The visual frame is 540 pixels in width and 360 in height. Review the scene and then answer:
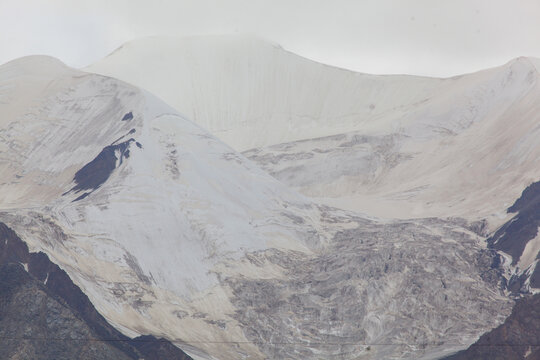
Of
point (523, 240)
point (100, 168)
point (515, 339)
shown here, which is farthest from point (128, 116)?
point (515, 339)

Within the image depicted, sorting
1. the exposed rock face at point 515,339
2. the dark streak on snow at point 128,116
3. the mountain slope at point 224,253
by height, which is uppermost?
the exposed rock face at point 515,339

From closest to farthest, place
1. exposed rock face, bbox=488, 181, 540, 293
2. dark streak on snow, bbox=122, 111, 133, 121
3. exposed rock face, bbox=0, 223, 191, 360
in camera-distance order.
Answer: exposed rock face, bbox=0, 223, 191, 360, exposed rock face, bbox=488, 181, 540, 293, dark streak on snow, bbox=122, 111, 133, 121

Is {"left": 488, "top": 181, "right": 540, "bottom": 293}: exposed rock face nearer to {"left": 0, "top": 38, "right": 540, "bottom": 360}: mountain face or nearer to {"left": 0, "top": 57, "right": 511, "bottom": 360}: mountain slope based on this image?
{"left": 0, "top": 38, "right": 540, "bottom": 360}: mountain face

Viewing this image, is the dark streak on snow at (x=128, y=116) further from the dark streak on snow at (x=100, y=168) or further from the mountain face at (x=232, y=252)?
the dark streak on snow at (x=100, y=168)

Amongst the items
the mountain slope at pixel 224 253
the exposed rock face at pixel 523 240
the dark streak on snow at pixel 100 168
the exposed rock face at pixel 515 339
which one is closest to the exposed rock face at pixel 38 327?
the mountain slope at pixel 224 253

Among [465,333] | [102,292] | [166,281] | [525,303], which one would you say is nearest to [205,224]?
[166,281]

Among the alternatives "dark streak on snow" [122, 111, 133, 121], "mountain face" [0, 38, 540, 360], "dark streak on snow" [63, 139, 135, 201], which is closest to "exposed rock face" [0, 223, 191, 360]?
"mountain face" [0, 38, 540, 360]

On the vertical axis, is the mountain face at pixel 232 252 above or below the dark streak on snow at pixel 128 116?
below
